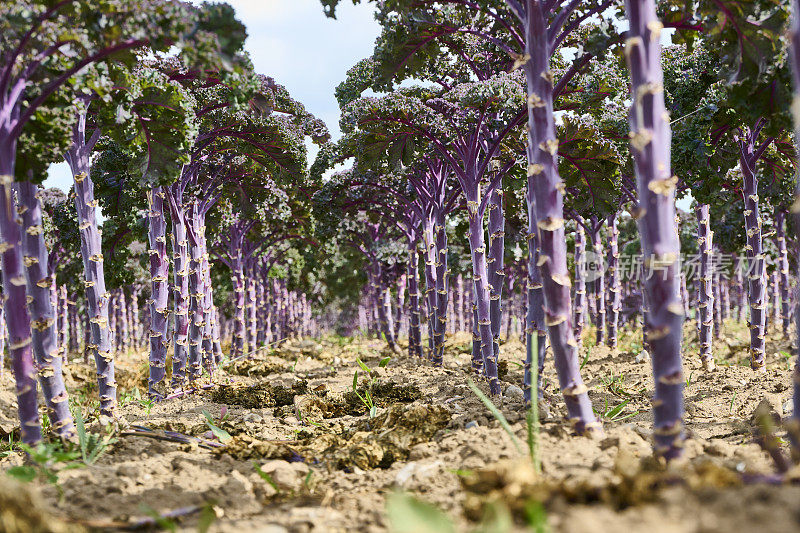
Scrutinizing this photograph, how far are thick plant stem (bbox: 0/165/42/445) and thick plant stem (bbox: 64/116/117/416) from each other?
2.08m

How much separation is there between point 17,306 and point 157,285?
421 centimetres

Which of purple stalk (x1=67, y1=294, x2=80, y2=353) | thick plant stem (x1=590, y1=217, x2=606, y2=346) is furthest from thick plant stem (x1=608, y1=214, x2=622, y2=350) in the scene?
purple stalk (x1=67, y1=294, x2=80, y2=353)

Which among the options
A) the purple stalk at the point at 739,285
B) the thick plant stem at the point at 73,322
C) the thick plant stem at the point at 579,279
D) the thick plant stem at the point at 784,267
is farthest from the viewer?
the thick plant stem at the point at 73,322

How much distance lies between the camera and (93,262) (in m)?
5.41

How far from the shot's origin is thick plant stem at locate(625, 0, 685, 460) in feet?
8.87

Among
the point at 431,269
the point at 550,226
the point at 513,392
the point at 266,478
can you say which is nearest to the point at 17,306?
the point at 266,478

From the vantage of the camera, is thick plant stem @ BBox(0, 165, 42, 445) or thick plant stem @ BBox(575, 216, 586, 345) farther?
thick plant stem @ BBox(575, 216, 586, 345)

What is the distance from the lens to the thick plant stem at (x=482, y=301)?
21.2ft

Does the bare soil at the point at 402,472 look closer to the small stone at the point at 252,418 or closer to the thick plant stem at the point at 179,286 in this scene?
the small stone at the point at 252,418

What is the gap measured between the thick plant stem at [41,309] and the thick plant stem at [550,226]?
3.43 metres

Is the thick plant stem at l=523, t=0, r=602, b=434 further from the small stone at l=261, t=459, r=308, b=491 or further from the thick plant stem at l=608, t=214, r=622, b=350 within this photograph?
the thick plant stem at l=608, t=214, r=622, b=350

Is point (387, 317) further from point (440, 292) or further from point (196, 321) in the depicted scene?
point (196, 321)

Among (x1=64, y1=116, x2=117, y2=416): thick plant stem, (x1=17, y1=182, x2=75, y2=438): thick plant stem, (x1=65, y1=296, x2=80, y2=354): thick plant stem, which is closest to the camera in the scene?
(x1=17, y1=182, x2=75, y2=438): thick plant stem

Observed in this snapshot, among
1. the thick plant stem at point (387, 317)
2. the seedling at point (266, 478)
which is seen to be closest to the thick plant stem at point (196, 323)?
the seedling at point (266, 478)
